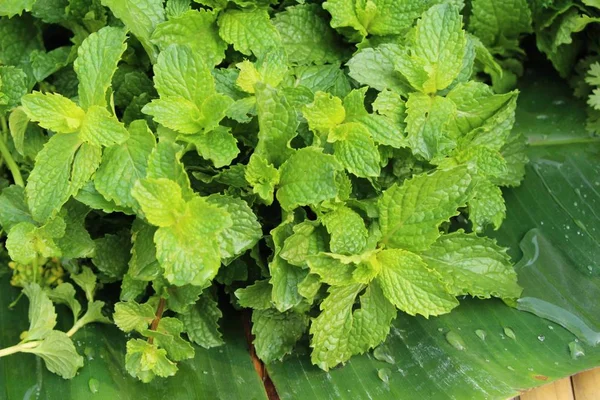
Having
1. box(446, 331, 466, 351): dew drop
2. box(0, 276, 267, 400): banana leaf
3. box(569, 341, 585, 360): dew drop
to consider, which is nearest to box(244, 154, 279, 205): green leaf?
box(0, 276, 267, 400): banana leaf

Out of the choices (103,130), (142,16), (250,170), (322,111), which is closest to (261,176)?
(250,170)

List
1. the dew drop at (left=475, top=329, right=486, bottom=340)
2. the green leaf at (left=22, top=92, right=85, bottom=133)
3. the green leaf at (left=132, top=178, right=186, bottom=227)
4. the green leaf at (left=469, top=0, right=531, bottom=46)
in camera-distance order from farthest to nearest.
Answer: the green leaf at (left=469, top=0, right=531, bottom=46) < the dew drop at (left=475, top=329, right=486, bottom=340) < the green leaf at (left=22, top=92, right=85, bottom=133) < the green leaf at (left=132, top=178, right=186, bottom=227)

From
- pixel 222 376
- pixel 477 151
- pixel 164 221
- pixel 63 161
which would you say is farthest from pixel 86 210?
pixel 477 151

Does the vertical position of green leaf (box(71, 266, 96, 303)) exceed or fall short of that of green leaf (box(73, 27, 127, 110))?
it falls short

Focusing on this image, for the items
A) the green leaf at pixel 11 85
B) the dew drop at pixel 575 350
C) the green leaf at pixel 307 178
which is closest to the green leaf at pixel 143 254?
the green leaf at pixel 307 178

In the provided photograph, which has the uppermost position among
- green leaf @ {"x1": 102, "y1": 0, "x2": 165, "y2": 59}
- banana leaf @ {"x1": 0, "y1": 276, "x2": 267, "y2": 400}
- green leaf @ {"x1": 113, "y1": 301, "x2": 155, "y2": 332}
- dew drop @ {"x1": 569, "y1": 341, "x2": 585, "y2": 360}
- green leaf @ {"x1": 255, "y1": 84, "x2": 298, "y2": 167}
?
green leaf @ {"x1": 102, "y1": 0, "x2": 165, "y2": 59}

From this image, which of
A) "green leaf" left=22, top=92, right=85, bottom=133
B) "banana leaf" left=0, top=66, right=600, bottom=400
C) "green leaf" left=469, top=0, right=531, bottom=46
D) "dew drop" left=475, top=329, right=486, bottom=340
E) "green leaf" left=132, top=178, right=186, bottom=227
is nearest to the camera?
"green leaf" left=132, top=178, right=186, bottom=227

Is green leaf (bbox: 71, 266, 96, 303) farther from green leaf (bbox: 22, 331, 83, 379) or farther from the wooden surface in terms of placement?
the wooden surface
